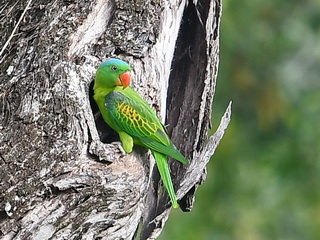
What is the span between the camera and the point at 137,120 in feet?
16.4

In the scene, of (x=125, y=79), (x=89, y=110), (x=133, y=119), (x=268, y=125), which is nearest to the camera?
(x=89, y=110)

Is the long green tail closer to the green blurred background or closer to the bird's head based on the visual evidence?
the bird's head

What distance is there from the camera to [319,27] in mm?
10344

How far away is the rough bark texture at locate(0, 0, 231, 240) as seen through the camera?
4.45 metres

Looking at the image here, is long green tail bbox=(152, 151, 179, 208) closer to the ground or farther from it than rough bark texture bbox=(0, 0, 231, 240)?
closer to the ground

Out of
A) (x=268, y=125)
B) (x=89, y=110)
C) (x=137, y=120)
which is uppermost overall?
(x=89, y=110)

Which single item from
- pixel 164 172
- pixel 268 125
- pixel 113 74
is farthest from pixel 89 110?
pixel 268 125

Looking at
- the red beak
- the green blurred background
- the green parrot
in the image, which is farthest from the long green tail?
the green blurred background

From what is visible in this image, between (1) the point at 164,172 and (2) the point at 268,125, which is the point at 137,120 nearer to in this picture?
(1) the point at 164,172

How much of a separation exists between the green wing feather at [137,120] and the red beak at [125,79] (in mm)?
82

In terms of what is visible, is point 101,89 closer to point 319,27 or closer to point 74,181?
point 74,181

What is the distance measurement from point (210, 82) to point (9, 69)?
4.04ft

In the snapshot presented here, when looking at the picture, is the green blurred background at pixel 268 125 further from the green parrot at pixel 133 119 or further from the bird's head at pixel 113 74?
the bird's head at pixel 113 74

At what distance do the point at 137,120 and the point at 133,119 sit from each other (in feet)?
0.07
